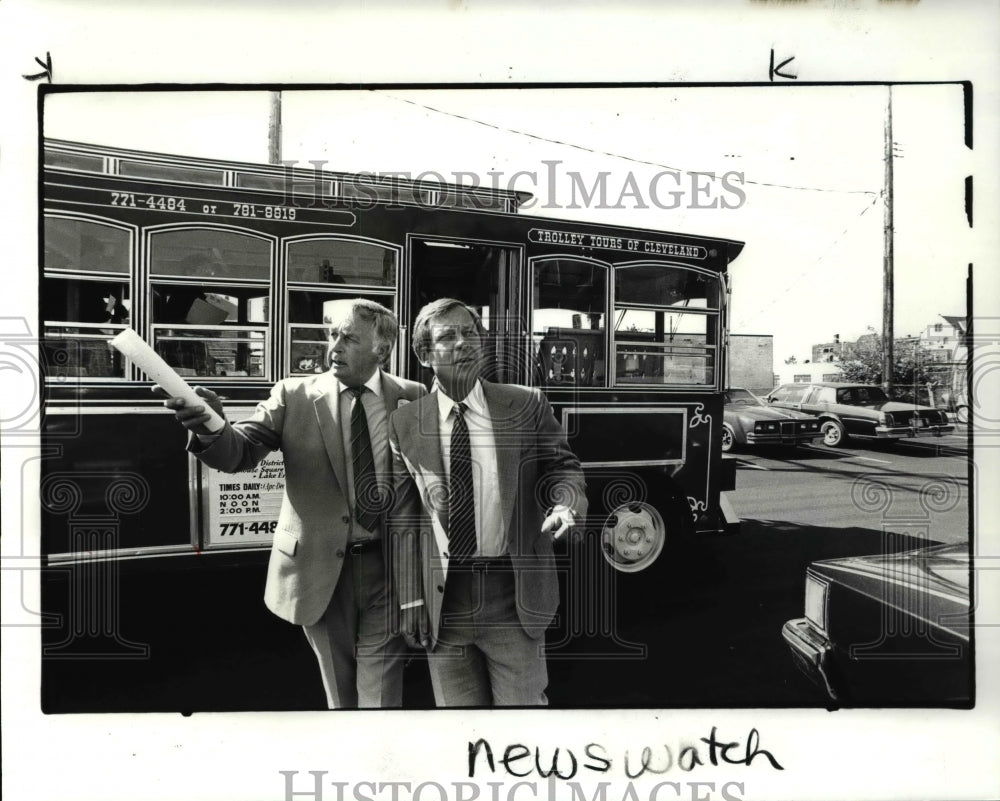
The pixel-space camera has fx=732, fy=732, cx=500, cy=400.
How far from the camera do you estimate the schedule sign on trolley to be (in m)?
3.07

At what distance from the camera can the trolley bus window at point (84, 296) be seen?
298 cm

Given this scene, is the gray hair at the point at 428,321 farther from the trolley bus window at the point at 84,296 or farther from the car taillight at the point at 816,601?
the car taillight at the point at 816,601

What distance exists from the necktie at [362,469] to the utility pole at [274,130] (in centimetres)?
104

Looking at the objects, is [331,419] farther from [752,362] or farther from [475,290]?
[752,362]

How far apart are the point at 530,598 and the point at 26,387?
2301mm

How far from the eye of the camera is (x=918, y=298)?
3.18 m

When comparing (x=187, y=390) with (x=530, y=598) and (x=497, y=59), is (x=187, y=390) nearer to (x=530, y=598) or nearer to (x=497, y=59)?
(x=530, y=598)

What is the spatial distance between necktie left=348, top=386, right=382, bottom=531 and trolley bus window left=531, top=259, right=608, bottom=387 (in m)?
0.78

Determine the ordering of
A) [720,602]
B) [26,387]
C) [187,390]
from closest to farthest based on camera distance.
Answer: [187,390] < [26,387] < [720,602]

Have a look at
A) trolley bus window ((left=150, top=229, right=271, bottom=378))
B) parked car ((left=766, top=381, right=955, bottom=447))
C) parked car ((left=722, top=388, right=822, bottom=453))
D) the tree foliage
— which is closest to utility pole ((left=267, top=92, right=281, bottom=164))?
trolley bus window ((left=150, top=229, right=271, bottom=378))

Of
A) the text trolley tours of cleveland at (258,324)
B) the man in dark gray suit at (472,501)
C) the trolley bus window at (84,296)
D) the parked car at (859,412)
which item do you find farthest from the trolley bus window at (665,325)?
the trolley bus window at (84,296)

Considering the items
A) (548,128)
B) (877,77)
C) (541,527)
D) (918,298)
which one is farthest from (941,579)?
(548,128)

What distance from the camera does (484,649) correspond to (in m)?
3.10

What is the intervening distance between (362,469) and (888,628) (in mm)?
2395
